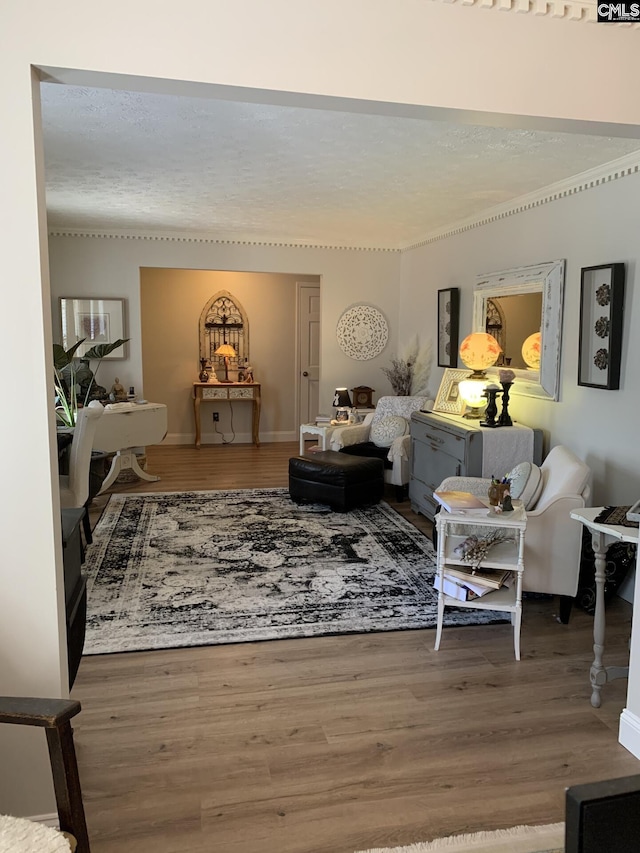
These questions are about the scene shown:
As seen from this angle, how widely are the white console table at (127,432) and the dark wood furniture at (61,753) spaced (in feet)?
14.2

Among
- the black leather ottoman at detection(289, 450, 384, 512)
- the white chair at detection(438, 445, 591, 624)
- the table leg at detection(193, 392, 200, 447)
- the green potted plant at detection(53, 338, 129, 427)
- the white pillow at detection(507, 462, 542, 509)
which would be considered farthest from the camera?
the table leg at detection(193, 392, 200, 447)

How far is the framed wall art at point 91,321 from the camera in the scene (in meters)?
6.62

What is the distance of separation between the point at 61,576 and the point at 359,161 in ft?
9.96

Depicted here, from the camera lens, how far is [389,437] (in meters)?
5.90

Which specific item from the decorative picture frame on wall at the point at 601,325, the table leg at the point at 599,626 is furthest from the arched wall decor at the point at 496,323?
the table leg at the point at 599,626

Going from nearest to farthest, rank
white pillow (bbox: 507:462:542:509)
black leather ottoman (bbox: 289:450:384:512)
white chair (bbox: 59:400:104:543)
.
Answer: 1. white pillow (bbox: 507:462:542:509)
2. white chair (bbox: 59:400:104:543)
3. black leather ottoman (bbox: 289:450:384:512)

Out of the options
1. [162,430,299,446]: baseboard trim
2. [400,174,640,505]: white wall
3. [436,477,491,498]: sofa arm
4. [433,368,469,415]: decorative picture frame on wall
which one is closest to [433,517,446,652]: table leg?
[436,477,491,498]: sofa arm

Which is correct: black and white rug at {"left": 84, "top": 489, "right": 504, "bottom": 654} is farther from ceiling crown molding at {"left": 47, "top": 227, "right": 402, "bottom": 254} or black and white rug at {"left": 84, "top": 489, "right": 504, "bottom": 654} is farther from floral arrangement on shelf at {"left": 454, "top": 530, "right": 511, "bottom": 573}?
ceiling crown molding at {"left": 47, "top": 227, "right": 402, "bottom": 254}

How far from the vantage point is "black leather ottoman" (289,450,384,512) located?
16.8 ft

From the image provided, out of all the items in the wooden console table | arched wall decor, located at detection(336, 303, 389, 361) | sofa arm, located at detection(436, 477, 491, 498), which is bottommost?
sofa arm, located at detection(436, 477, 491, 498)

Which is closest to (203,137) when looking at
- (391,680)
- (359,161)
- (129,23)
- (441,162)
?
(359,161)

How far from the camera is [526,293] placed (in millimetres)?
4668

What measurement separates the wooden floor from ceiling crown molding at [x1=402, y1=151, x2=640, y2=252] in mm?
2518

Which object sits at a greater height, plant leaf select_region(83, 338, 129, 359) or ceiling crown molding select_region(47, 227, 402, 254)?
ceiling crown molding select_region(47, 227, 402, 254)
